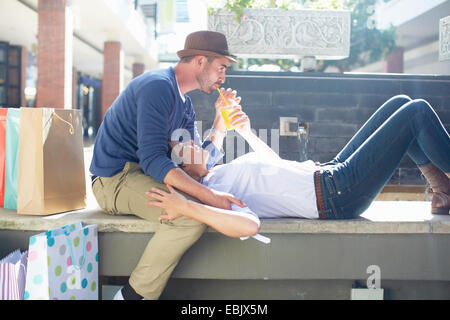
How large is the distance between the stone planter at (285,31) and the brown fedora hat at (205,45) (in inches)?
81.4

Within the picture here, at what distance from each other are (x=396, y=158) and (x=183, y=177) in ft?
3.26

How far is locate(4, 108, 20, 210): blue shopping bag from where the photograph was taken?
2188 millimetres

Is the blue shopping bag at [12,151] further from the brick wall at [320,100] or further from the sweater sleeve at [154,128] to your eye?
the brick wall at [320,100]

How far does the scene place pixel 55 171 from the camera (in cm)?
210

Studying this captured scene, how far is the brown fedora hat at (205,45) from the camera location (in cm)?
211

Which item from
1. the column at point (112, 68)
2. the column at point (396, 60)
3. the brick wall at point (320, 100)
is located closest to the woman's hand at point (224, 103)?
the brick wall at point (320, 100)

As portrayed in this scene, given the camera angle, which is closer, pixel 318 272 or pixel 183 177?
pixel 183 177

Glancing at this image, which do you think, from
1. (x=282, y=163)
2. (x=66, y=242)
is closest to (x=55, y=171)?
(x=66, y=242)

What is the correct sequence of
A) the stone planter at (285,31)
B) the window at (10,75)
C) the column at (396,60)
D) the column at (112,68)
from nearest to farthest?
the stone planter at (285,31), the window at (10,75), the column at (112,68), the column at (396,60)

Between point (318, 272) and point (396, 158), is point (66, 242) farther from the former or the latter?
point (396, 158)

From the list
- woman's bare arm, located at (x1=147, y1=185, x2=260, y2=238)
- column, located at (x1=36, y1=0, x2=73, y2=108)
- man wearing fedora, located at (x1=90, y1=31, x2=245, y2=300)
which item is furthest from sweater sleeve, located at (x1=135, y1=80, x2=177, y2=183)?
column, located at (x1=36, y1=0, x2=73, y2=108)

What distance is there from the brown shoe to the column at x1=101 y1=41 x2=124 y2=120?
45.2 ft
